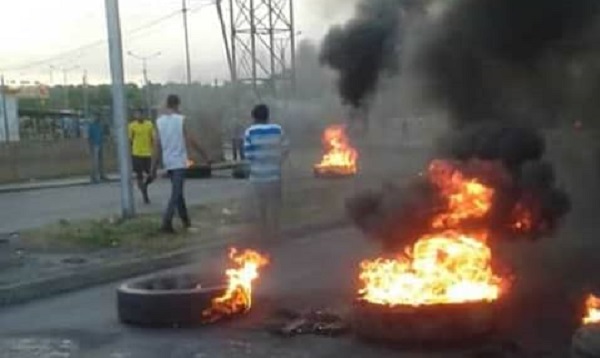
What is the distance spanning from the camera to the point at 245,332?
8.55 meters

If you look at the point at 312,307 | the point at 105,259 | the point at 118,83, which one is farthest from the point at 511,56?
the point at 118,83

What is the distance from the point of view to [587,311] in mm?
8031

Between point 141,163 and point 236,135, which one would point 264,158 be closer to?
point 141,163

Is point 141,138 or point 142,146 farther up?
point 141,138

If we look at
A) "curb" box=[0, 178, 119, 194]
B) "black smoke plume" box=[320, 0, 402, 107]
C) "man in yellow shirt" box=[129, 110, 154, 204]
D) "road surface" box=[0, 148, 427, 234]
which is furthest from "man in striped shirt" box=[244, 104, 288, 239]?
"curb" box=[0, 178, 119, 194]

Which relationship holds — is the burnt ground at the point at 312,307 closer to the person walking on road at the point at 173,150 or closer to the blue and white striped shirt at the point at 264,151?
the blue and white striped shirt at the point at 264,151

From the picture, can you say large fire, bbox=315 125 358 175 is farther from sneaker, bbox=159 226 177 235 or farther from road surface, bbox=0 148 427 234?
sneaker, bbox=159 226 177 235

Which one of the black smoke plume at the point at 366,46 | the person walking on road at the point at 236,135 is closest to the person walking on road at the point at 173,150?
the black smoke plume at the point at 366,46

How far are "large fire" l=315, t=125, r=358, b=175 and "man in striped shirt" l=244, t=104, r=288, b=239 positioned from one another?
36.8 ft

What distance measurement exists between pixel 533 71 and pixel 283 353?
15.3 feet

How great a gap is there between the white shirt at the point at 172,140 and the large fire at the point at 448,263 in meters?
6.67

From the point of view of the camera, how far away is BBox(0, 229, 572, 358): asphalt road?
773cm

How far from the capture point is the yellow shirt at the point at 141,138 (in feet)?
68.7

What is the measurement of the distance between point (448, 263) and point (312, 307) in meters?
1.69
